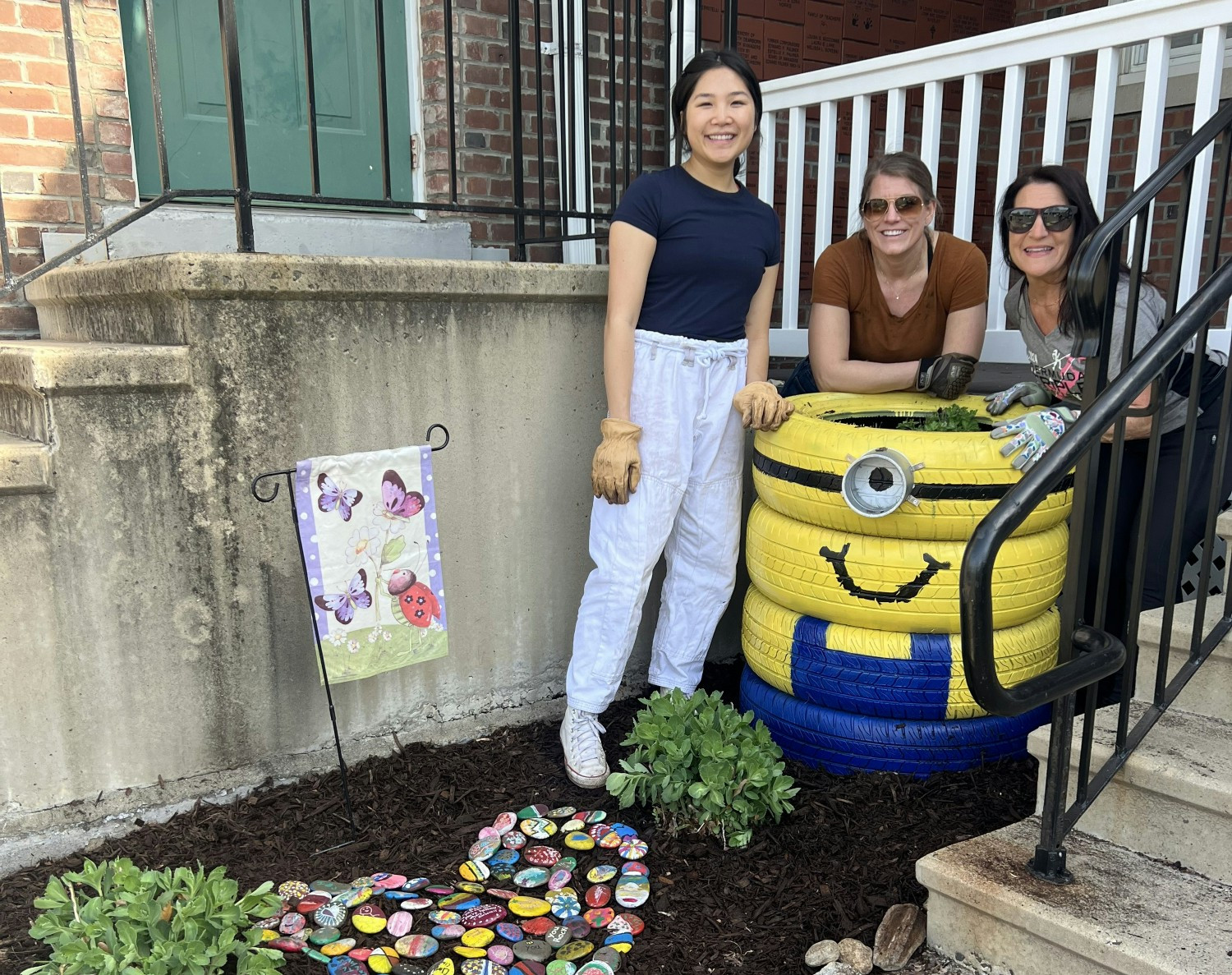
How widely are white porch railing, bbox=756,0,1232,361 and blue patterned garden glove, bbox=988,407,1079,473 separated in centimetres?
73

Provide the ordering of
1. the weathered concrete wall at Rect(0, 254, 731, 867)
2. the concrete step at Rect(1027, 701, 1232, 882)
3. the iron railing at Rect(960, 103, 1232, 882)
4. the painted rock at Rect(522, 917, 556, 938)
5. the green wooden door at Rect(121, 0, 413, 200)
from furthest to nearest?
the green wooden door at Rect(121, 0, 413, 200) < the weathered concrete wall at Rect(0, 254, 731, 867) < the painted rock at Rect(522, 917, 556, 938) < the concrete step at Rect(1027, 701, 1232, 882) < the iron railing at Rect(960, 103, 1232, 882)

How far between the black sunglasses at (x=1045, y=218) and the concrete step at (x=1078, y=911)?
4.74 ft

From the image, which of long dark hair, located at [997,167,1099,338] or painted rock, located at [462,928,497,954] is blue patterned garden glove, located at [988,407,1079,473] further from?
painted rock, located at [462,928,497,954]

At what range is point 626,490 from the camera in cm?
257

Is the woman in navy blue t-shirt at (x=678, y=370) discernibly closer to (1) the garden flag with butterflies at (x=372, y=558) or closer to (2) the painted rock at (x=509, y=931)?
(1) the garden flag with butterflies at (x=372, y=558)

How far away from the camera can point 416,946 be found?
1.97 meters

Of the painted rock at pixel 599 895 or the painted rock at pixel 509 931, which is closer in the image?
the painted rock at pixel 509 931

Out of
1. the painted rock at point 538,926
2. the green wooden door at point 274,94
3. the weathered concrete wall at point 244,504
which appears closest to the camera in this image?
the painted rock at point 538,926

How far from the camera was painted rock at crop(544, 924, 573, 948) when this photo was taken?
2.02 metres

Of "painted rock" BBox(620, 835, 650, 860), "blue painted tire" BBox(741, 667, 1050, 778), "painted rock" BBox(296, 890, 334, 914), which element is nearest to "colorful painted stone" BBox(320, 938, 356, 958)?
"painted rock" BBox(296, 890, 334, 914)

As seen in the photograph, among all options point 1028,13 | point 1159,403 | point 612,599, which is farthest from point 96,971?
point 1028,13

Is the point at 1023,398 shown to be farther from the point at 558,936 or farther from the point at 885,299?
the point at 558,936

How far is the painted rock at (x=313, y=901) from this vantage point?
6.85 feet

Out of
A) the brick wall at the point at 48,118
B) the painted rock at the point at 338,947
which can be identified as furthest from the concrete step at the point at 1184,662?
the brick wall at the point at 48,118
